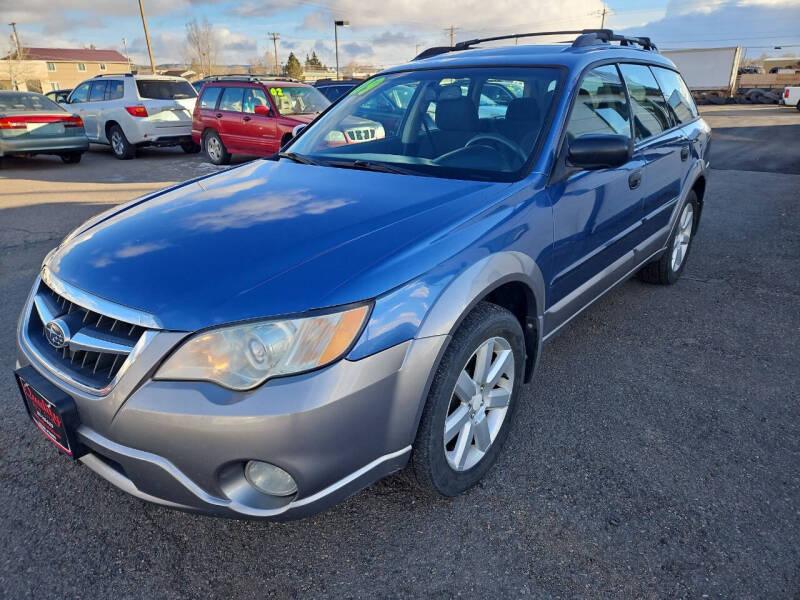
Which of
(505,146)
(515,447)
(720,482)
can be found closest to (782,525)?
(720,482)

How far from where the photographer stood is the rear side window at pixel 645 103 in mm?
3385

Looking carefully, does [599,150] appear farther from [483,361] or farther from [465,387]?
[465,387]

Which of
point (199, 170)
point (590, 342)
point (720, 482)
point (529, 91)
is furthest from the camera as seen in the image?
point (199, 170)

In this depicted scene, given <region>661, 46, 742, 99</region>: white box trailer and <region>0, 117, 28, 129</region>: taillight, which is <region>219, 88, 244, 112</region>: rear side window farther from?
<region>661, 46, 742, 99</region>: white box trailer

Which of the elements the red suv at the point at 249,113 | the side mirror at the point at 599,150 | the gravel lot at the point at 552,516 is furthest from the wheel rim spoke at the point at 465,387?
the red suv at the point at 249,113

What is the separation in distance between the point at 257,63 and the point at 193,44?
24162 millimetres

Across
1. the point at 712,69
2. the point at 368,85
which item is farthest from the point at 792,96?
the point at 368,85

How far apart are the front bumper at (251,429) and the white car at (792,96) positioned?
103ft

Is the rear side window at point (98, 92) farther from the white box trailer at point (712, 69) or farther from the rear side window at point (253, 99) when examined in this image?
the white box trailer at point (712, 69)

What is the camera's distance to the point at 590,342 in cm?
364

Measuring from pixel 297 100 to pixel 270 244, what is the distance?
9246 millimetres

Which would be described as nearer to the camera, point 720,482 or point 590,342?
point 720,482

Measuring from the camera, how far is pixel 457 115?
2.92 metres

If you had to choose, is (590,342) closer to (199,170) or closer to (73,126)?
(199,170)
